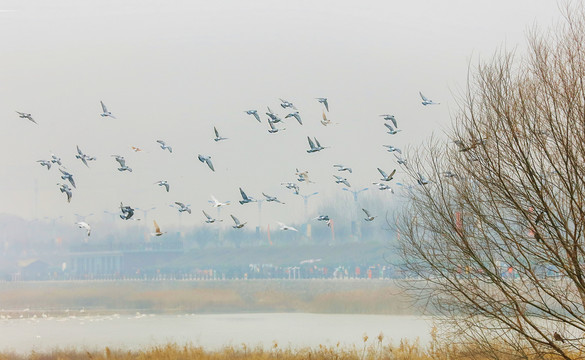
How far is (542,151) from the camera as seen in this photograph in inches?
482

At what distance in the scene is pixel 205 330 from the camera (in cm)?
2867

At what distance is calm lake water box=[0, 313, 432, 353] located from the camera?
23.1m

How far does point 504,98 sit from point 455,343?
426 cm

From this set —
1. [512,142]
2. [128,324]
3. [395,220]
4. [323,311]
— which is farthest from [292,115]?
[323,311]

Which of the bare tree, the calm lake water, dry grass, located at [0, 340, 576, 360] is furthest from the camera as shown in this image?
the calm lake water

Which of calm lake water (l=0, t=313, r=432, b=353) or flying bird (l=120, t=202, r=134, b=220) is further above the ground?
flying bird (l=120, t=202, r=134, b=220)

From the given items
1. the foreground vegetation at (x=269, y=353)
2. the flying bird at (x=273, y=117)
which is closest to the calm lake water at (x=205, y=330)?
the foreground vegetation at (x=269, y=353)

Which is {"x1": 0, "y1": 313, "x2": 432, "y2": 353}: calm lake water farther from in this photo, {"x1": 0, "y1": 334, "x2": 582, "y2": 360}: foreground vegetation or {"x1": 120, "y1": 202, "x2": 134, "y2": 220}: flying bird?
{"x1": 120, "y1": 202, "x2": 134, "y2": 220}: flying bird

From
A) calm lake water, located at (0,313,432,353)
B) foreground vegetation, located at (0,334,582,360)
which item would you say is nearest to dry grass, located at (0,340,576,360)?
foreground vegetation, located at (0,334,582,360)

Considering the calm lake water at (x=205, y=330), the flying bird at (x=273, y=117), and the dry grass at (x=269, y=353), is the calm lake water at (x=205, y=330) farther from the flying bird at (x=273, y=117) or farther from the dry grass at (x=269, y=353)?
the flying bird at (x=273, y=117)

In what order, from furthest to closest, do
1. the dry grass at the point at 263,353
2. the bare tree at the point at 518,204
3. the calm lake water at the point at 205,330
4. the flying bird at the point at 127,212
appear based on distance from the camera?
the calm lake water at the point at 205,330 → the dry grass at the point at 263,353 → the flying bird at the point at 127,212 → the bare tree at the point at 518,204

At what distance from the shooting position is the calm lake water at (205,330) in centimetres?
2308

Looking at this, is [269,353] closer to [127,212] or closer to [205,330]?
[127,212]

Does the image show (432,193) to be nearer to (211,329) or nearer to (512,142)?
(512,142)
